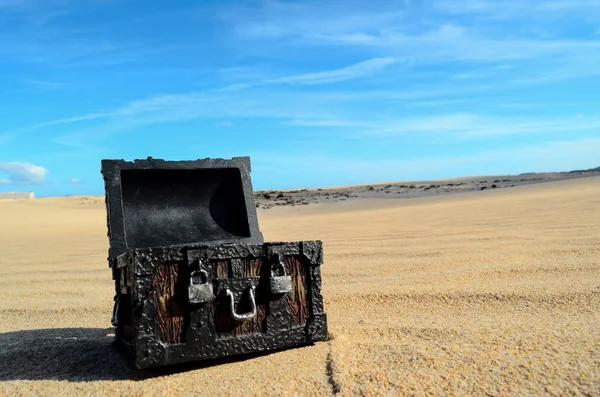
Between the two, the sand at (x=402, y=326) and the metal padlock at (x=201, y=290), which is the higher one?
the metal padlock at (x=201, y=290)

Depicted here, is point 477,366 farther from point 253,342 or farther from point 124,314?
point 124,314

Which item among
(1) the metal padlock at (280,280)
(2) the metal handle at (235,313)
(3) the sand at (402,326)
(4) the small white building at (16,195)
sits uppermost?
(4) the small white building at (16,195)

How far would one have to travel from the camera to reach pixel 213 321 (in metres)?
2.86

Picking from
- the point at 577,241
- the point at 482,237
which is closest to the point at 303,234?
the point at 482,237

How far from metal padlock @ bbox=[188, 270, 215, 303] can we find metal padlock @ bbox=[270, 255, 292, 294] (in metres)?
0.35

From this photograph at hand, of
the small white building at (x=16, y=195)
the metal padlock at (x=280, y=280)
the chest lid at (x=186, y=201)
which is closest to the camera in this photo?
the metal padlock at (x=280, y=280)

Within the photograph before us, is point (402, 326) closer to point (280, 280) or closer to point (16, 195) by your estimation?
point (280, 280)

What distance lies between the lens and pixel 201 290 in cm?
280

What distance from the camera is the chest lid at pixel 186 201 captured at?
12.7 ft

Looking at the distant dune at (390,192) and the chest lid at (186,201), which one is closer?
the chest lid at (186,201)

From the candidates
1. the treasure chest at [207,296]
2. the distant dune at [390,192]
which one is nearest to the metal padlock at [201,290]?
the treasure chest at [207,296]

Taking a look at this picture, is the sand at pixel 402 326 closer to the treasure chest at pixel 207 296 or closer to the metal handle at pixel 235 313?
the treasure chest at pixel 207 296

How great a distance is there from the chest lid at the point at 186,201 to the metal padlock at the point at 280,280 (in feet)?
3.15

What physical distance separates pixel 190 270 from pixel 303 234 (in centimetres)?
735
